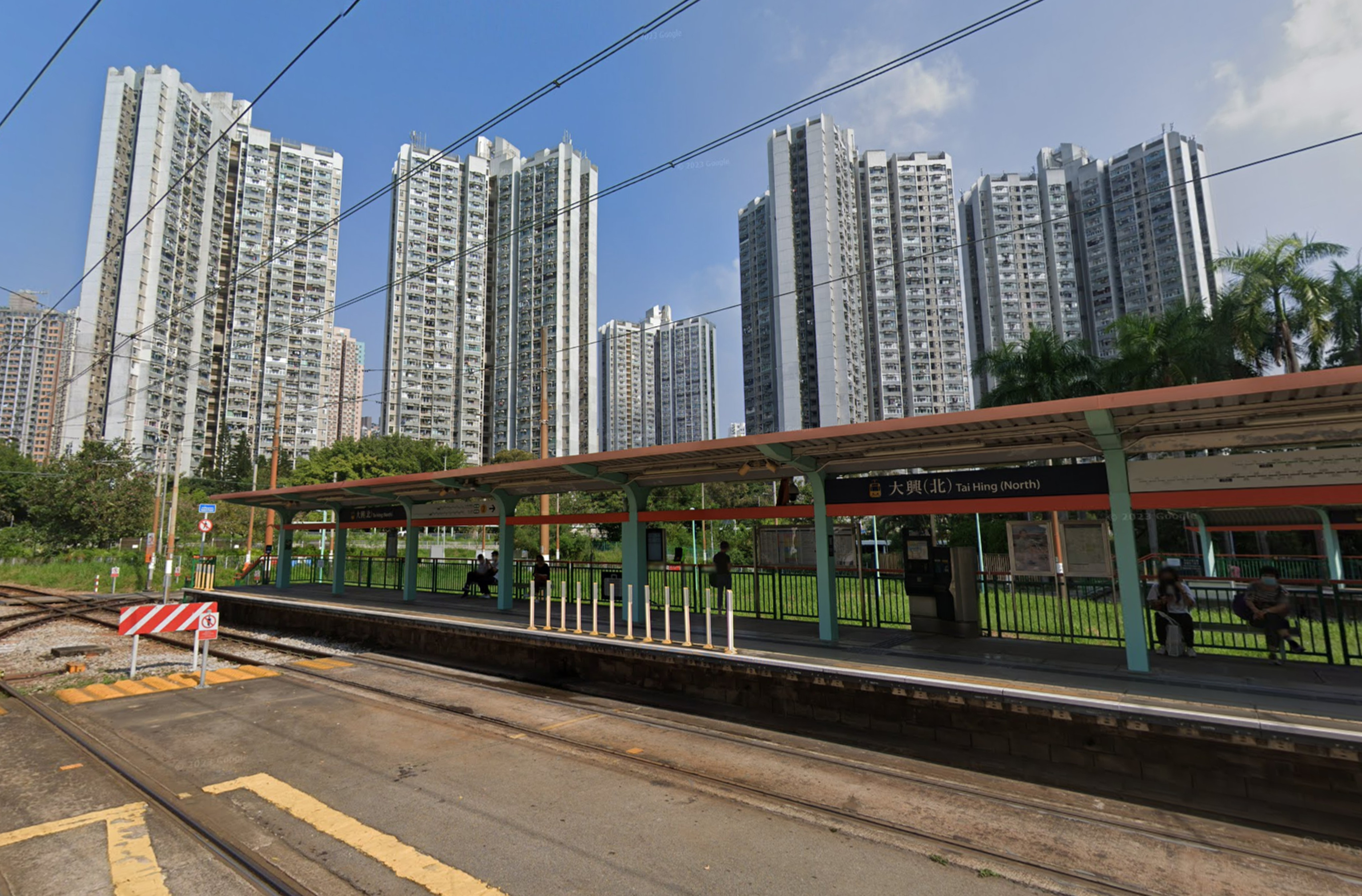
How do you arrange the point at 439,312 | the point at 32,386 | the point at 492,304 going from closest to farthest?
the point at 439,312 < the point at 492,304 < the point at 32,386

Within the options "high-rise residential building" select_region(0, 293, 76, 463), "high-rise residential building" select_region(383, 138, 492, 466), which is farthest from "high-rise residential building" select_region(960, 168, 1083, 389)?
"high-rise residential building" select_region(0, 293, 76, 463)

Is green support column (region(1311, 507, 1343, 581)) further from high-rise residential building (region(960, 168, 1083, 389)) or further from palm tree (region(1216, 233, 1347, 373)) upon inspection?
high-rise residential building (region(960, 168, 1083, 389))

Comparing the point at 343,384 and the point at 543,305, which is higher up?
the point at 543,305

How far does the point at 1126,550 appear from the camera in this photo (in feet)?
27.5

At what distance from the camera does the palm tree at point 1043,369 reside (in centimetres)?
3122

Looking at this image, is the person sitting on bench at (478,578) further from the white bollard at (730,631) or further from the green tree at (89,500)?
the green tree at (89,500)

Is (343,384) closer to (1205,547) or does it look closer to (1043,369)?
(1043,369)

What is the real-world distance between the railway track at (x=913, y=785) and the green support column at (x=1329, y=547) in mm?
16176

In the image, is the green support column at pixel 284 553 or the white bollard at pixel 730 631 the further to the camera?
the green support column at pixel 284 553

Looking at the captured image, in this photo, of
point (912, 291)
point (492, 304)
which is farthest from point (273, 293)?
point (912, 291)

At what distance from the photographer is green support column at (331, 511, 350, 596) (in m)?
22.6

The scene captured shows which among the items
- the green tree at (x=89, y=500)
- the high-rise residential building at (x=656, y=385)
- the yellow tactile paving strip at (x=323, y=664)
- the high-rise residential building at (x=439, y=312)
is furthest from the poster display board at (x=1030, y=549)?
the high-rise residential building at (x=656, y=385)

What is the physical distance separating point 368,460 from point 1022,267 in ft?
262

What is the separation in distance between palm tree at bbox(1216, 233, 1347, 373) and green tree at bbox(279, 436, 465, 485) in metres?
55.7
